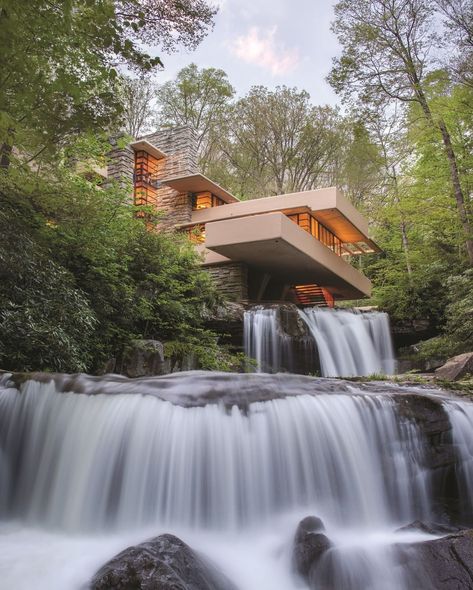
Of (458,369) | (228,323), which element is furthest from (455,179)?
(228,323)

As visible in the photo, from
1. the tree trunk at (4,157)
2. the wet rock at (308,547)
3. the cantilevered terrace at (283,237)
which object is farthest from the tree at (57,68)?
the cantilevered terrace at (283,237)

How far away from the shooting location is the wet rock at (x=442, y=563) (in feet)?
10.4

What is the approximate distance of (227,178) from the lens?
98.9 ft

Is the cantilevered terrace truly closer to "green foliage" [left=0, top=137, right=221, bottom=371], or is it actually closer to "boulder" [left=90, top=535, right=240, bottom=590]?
"green foliage" [left=0, top=137, right=221, bottom=371]

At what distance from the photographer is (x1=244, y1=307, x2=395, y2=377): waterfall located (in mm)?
14047

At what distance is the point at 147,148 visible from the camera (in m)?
23.0

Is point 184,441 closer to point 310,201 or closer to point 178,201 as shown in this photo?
point 310,201

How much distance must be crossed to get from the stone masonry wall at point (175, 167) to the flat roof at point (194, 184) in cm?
52

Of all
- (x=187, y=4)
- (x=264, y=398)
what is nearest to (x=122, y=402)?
(x=264, y=398)

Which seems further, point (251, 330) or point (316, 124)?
point (316, 124)

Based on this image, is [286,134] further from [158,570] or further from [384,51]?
[158,570]

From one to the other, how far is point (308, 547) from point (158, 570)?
138cm

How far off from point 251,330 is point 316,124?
1647cm

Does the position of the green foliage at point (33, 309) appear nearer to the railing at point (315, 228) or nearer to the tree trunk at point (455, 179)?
the railing at point (315, 228)
